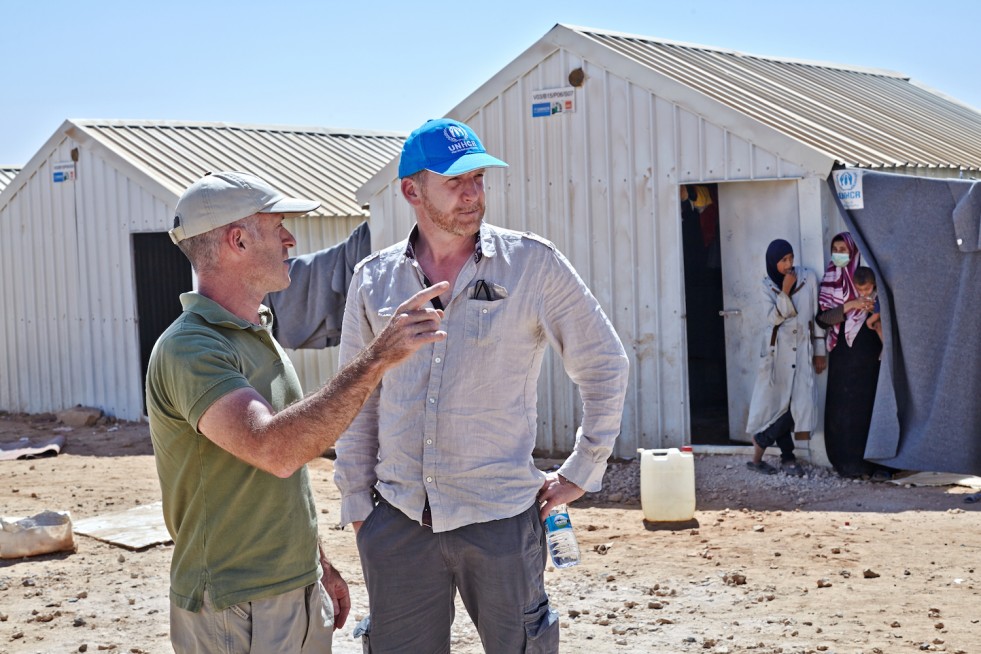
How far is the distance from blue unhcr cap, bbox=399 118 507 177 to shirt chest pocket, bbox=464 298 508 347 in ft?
1.36

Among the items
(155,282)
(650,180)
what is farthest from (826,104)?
(155,282)

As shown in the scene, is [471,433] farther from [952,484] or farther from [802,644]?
[952,484]

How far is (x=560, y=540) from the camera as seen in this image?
3.47m

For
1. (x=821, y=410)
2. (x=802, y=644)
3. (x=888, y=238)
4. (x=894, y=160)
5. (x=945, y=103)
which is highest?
(x=945, y=103)

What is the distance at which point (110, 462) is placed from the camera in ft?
37.9

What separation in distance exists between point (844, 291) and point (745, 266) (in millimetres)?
1090

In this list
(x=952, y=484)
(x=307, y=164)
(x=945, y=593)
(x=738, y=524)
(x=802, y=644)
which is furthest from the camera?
(x=307, y=164)

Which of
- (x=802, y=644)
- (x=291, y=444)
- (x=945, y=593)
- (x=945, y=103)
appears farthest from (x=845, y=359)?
(x=945, y=103)

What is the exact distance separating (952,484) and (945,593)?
3001mm

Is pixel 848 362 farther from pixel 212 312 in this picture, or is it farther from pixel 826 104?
pixel 212 312

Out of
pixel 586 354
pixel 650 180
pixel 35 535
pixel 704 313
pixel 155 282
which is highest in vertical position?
pixel 650 180

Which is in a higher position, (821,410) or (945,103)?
(945,103)

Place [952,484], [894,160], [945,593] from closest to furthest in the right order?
[945,593] → [952,484] → [894,160]

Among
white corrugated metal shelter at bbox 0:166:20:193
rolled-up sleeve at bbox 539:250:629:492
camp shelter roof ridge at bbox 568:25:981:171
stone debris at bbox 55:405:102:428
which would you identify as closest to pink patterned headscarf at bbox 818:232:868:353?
camp shelter roof ridge at bbox 568:25:981:171
